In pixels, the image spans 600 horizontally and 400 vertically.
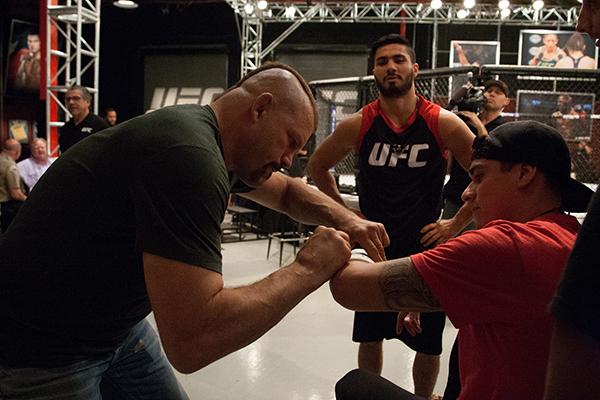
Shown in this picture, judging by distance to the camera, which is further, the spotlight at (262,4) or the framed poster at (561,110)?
the spotlight at (262,4)

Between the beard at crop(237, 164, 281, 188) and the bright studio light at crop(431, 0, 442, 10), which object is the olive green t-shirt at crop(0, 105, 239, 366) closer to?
the beard at crop(237, 164, 281, 188)

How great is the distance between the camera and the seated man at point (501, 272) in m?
1.21

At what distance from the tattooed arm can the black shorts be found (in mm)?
1196

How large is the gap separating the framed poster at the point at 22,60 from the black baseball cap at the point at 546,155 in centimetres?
1096

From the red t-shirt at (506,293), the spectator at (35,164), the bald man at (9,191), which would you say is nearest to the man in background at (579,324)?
the red t-shirt at (506,293)

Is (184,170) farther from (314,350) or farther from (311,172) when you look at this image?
(314,350)

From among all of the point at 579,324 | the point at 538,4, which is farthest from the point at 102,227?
the point at 538,4

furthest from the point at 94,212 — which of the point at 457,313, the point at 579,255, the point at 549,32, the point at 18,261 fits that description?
the point at 549,32

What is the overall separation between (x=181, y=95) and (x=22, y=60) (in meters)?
3.56

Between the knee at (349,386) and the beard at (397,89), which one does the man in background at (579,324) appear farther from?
the beard at (397,89)

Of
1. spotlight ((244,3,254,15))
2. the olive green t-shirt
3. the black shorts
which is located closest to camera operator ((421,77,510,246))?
the black shorts

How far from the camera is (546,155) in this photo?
1.36 metres

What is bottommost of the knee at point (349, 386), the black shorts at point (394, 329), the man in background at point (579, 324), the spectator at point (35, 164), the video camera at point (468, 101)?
the black shorts at point (394, 329)

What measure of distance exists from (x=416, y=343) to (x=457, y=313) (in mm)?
1504
